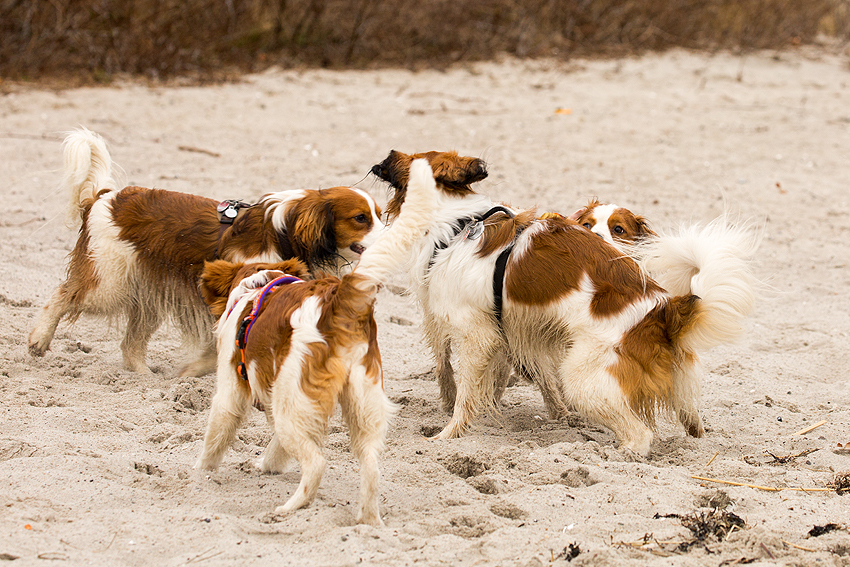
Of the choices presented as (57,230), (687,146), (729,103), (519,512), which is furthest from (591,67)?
(519,512)

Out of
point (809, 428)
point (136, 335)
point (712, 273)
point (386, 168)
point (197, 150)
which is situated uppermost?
point (386, 168)

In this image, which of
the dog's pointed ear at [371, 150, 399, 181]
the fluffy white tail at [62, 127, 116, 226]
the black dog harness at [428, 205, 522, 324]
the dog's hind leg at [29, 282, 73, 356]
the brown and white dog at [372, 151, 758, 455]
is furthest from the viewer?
the fluffy white tail at [62, 127, 116, 226]

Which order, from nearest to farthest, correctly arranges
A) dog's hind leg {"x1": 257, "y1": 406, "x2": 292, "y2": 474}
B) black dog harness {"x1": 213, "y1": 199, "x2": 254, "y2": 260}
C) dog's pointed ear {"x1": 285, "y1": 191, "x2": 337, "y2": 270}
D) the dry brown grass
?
dog's hind leg {"x1": 257, "y1": 406, "x2": 292, "y2": 474} < dog's pointed ear {"x1": 285, "y1": 191, "x2": 337, "y2": 270} < black dog harness {"x1": 213, "y1": 199, "x2": 254, "y2": 260} < the dry brown grass

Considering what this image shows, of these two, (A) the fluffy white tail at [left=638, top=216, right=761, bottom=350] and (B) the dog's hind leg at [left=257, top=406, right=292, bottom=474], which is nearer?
(B) the dog's hind leg at [left=257, top=406, right=292, bottom=474]

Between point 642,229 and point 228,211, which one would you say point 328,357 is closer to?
point 228,211

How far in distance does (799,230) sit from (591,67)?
255 inches

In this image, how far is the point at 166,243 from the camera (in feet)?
17.0

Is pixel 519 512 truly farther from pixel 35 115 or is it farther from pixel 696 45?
pixel 696 45

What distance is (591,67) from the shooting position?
46.2 ft

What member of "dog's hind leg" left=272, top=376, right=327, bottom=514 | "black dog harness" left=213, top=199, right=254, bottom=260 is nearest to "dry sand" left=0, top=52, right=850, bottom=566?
"dog's hind leg" left=272, top=376, right=327, bottom=514

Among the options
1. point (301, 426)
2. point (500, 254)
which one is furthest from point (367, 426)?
point (500, 254)

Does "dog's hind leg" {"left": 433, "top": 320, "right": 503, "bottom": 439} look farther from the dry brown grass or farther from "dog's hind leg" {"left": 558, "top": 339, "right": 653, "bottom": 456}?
the dry brown grass

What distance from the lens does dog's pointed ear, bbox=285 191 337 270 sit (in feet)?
16.3

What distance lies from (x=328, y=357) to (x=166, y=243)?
2391mm
